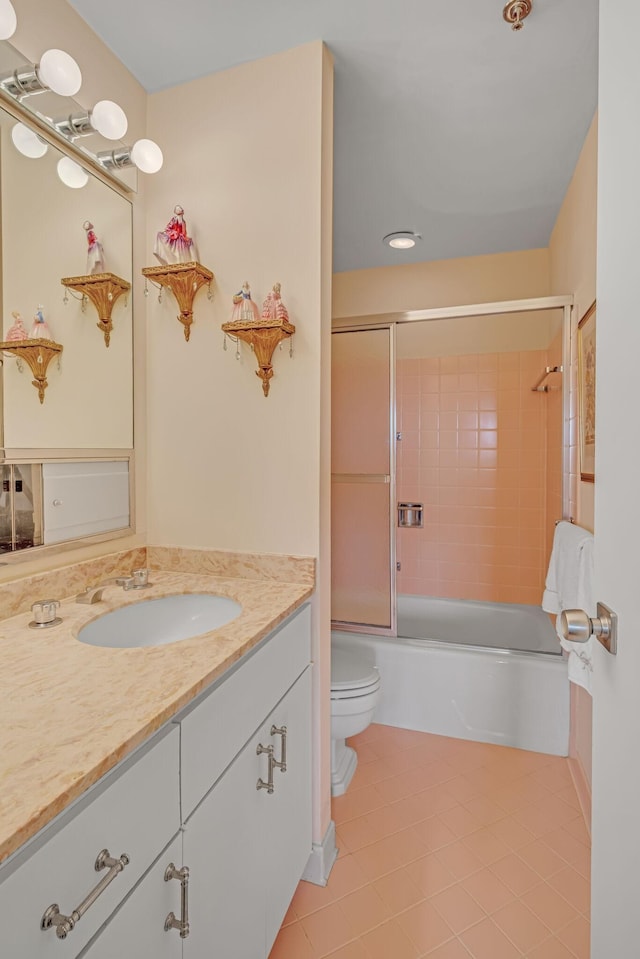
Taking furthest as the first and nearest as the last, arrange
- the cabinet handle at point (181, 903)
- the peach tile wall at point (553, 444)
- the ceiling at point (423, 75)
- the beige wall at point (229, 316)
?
the peach tile wall at point (553, 444), the beige wall at point (229, 316), the ceiling at point (423, 75), the cabinet handle at point (181, 903)

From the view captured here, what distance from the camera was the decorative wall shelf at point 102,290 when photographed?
1399 mm

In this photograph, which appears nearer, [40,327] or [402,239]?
[40,327]

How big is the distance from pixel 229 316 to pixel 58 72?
0.68m

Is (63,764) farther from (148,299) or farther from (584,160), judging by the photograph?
(584,160)

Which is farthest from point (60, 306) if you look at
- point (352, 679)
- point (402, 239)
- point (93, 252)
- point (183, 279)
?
point (402, 239)

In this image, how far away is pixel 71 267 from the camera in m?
1.37

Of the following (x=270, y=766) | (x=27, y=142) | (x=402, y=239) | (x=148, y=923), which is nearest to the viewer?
(x=148, y=923)

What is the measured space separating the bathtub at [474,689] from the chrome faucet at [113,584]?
1.31m

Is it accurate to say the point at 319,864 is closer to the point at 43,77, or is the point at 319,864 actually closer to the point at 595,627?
the point at 595,627

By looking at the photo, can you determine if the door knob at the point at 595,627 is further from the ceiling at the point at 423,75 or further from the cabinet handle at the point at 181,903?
the ceiling at the point at 423,75

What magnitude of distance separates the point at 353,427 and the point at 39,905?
2.10m

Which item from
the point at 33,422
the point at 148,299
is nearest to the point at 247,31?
the point at 148,299

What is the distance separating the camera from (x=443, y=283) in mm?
3072

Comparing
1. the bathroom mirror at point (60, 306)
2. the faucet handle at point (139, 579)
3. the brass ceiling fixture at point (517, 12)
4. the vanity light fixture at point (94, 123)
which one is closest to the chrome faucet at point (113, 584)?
the faucet handle at point (139, 579)
